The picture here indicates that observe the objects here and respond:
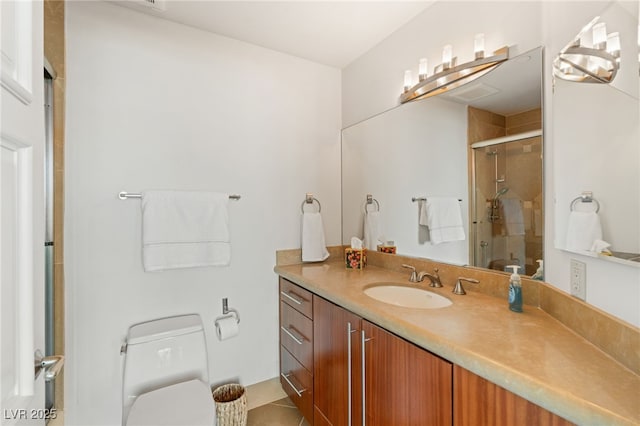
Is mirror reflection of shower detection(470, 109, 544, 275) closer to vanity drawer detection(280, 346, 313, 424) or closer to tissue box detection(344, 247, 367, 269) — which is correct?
tissue box detection(344, 247, 367, 269)

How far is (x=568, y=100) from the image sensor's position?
1001mm

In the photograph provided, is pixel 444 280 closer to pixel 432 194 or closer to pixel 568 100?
pixel 432 194

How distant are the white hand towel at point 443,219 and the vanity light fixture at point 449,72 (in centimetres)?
62

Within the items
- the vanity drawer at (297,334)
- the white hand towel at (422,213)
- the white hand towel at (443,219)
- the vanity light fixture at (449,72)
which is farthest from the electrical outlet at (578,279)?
the vanity drawer at (297,334)

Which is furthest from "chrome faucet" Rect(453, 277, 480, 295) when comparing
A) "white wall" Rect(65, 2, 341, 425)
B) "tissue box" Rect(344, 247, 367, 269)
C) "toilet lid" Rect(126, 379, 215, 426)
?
"toilet lid" Rect(126, 379, 215, 426)

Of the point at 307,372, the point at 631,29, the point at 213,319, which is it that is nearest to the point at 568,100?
the point at 631,29

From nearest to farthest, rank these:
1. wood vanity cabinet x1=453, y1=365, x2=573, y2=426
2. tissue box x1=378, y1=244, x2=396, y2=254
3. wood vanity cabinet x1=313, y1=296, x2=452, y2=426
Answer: wood vanity cabinet x1=453, y1=365, x2=573, y2=426 < wood vanity cabinet x1=313, y1=296, x2=452, y2=426 < tissue box x1=378, y1=244, x2=396, y2=254

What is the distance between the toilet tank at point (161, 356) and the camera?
1423mm

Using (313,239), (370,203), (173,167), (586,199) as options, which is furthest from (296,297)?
(586,199)

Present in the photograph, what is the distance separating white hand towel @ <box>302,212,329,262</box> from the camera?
2115 millimetres

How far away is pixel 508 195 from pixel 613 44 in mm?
669

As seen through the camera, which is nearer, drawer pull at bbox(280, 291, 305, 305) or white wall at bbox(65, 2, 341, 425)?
white wall at bbox(65, 2, 341, 425)

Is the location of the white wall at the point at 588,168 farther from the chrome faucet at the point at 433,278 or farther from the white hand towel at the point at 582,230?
the chrome faucet at the point at 433,278

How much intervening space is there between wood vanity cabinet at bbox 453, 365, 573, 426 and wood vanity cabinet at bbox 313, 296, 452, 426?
3 centimetres
